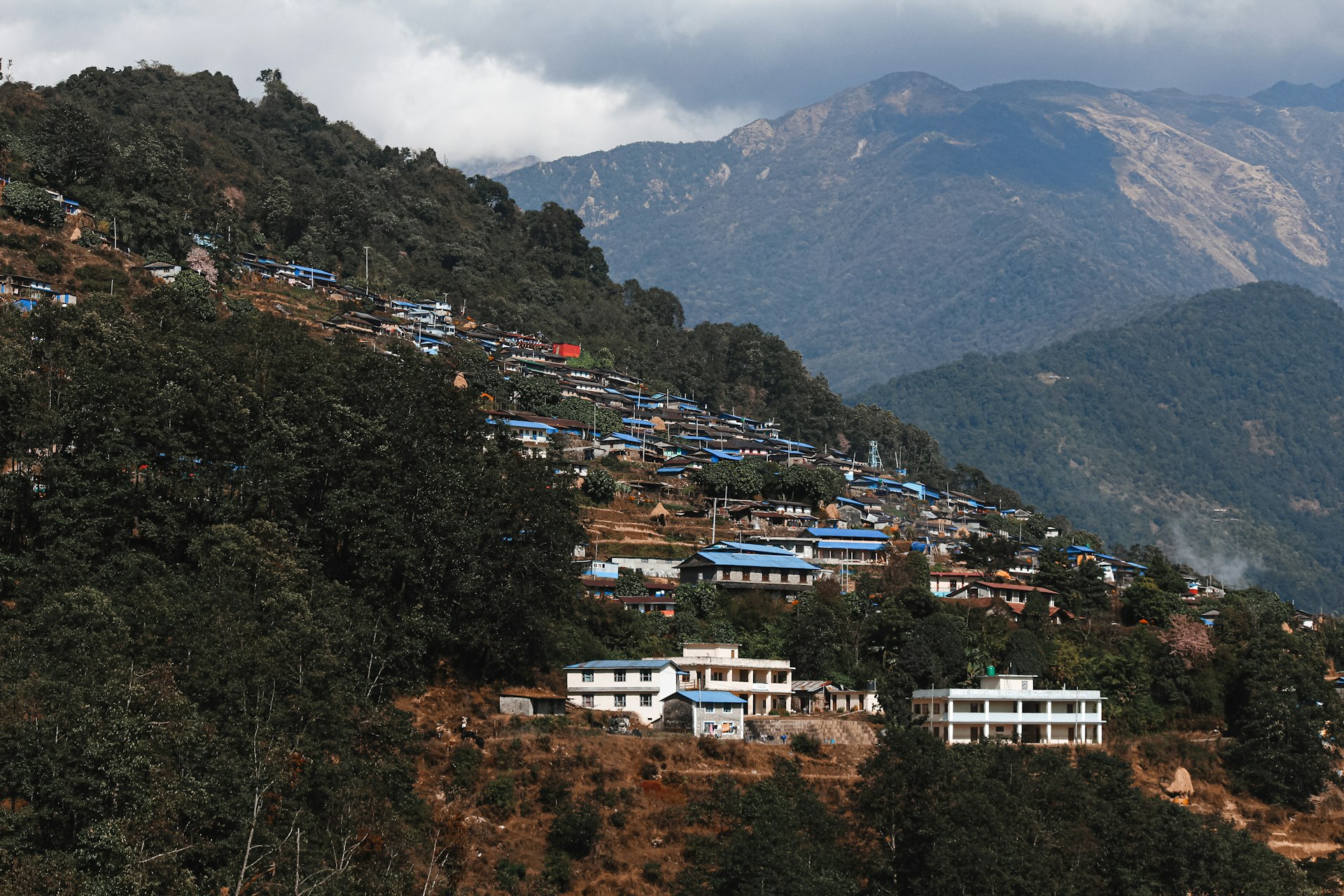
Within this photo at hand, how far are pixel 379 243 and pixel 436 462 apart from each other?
63.3 metres

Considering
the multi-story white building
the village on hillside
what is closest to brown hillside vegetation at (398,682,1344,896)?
the village on hillside

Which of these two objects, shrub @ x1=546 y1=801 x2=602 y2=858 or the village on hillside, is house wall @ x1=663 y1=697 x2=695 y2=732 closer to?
the village on hillside

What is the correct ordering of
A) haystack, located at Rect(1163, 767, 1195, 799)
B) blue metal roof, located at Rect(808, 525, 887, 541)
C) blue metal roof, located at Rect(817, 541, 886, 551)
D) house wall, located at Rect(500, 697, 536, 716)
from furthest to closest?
blue metal roof, located at Rect(808, 525, 887, 541) → blue metal roof, located at Rect(817, 541, 886, 551) → haystack, located at Rect(1163, 767, 1195, 799) → house wall, located at Rect(500, 697, 536, 716)

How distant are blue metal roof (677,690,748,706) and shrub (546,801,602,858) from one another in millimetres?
8783

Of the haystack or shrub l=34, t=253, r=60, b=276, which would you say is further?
shrub l=34, t=253, r=60, b=276

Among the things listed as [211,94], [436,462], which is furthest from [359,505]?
[211,94]

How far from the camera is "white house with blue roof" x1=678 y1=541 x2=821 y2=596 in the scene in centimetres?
6500

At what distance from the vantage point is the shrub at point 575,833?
140ft

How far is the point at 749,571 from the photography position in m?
65.4

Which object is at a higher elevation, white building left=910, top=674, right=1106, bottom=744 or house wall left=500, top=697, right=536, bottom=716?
house wall left=500, top=697, right=536, bottom=716

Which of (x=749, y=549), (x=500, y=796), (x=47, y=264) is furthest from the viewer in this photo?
(x=47, y=264)

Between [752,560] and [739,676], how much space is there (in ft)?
34.9

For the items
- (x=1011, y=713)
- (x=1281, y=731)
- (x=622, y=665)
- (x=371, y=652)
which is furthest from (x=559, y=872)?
(x=1281, y=731)

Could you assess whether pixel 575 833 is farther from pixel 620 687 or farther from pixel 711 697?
pixel 711 697
